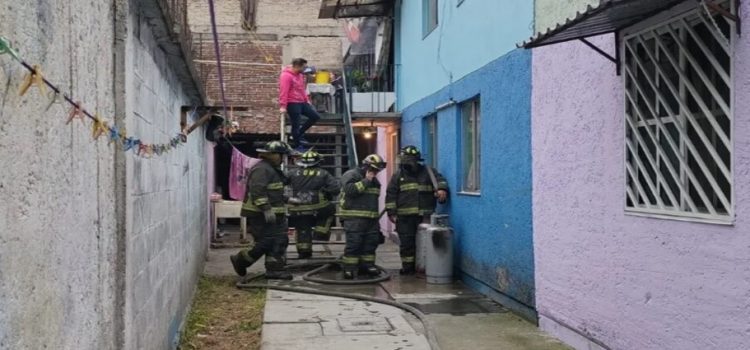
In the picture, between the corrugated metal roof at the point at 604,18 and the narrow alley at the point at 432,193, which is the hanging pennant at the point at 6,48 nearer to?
the narrow alley at the point at 432,193

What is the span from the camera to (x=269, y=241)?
10406 mm

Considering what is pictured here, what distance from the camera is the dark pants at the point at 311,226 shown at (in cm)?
1234

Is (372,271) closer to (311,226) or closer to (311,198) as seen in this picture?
(311,198)

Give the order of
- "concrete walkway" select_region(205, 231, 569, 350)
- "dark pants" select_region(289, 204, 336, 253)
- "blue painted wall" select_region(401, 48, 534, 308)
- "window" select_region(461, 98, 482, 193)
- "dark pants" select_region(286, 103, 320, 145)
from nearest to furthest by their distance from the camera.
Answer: "concrete walkway" select_region(205, 231, 569, 350)
"blue painted wall" select_region(401, 48, 534, 308)
"window" select_region(461, 98, 482, 193)
"dark pants" select_region(289, 204, 336, 253)
"dark pants" select_region(286, 103, 320, 145)

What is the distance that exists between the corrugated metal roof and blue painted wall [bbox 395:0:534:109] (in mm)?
2266

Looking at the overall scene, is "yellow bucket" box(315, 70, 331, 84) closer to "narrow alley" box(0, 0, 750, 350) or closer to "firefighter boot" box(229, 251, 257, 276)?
"narrow alley" box(0, 0, 750, 350)

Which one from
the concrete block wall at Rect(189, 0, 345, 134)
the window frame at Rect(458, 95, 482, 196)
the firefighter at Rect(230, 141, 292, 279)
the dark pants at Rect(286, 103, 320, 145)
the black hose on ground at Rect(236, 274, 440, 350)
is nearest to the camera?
the black hose on ground at Rect(236, 274, 440, 350)

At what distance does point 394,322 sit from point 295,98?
6.36 m

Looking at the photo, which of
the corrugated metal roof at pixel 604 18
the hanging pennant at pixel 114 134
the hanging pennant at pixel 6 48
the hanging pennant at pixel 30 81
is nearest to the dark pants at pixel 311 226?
the corrugated metal roof at pixel 604 18

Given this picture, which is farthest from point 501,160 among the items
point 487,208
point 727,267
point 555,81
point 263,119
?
point 263,119

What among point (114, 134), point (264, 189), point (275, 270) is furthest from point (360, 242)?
point (114, 134)

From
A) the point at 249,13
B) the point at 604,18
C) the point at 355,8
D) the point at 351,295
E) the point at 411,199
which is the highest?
the point at 249,13

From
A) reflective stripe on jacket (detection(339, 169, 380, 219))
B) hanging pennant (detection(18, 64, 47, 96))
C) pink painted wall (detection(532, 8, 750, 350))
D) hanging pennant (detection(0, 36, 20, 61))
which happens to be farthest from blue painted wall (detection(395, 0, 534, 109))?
hanging pennant (detection(0, 36, 20, 61))

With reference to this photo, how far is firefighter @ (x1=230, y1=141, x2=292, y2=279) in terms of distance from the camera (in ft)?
33.0
